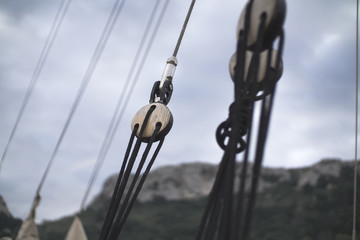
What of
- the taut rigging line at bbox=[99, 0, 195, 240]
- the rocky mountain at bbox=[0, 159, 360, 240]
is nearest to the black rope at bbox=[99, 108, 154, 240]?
the taut rigging line at bbox=[99, 0, 195, 240]

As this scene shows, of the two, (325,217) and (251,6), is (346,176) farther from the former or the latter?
(251,6)

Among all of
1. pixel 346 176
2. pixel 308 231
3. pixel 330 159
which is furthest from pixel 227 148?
pixel 330 159

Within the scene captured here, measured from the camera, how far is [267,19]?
85 cm

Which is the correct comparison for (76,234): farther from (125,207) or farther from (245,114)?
(245,114)

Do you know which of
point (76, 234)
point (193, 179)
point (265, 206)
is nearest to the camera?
point (76, 234)

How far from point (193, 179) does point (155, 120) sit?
44.4 meters

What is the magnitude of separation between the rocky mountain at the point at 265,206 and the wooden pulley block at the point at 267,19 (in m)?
20.9

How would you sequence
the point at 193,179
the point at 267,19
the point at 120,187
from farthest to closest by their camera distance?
the point at 193,179
the point at 120,187
the point at 267,19

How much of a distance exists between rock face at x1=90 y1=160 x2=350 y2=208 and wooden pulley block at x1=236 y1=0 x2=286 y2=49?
34981 mm

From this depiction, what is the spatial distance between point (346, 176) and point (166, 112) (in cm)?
3448

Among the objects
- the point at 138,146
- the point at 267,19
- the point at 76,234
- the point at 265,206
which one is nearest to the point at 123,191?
the point at 138,146

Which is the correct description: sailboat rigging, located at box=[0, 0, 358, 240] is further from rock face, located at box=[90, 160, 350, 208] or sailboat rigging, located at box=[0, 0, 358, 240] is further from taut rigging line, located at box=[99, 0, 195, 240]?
rock face, located at box=[90, 160, 350, 208]

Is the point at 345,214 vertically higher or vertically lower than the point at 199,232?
higher

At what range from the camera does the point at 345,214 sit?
2428 cm
